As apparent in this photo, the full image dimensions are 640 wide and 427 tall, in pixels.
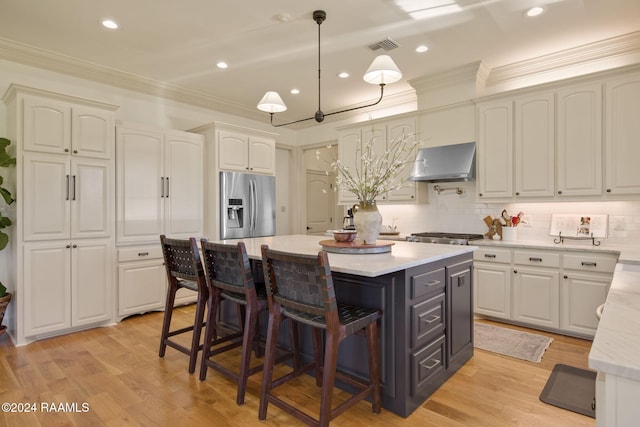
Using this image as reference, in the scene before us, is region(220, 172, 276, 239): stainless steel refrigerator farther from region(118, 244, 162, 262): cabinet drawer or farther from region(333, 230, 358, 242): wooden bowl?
region(333, 230, 358, 242): wooden bowl

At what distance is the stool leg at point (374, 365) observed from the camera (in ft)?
6.63

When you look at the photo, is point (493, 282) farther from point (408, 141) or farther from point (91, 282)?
point (91, 282)

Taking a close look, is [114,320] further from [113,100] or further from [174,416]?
[113,100]

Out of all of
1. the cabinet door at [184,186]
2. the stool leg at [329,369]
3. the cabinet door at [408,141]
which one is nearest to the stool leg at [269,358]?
the stool leg at [329,369]

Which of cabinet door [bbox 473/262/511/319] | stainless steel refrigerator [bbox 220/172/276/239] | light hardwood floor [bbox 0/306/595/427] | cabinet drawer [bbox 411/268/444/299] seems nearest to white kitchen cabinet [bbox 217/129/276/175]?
stainless steel refrigerator [bbox 220/172/276/239]

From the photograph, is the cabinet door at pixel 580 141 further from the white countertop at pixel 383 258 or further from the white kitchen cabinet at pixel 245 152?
the white kitchen cabinet at pixel 245 152

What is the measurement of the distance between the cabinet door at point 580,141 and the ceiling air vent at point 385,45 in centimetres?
168

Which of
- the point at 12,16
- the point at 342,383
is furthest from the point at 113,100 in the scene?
the point at 342,383

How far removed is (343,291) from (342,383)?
64 cm

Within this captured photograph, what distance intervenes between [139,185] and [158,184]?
21cm

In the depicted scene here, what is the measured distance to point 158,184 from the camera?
420 cm

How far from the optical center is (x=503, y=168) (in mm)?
3871

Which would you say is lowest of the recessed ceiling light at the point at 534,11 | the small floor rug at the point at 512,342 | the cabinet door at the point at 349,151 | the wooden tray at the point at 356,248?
the small floor rug at the point at 512,342

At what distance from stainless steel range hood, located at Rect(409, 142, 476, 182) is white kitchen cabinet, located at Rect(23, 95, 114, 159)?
10.9 ft
